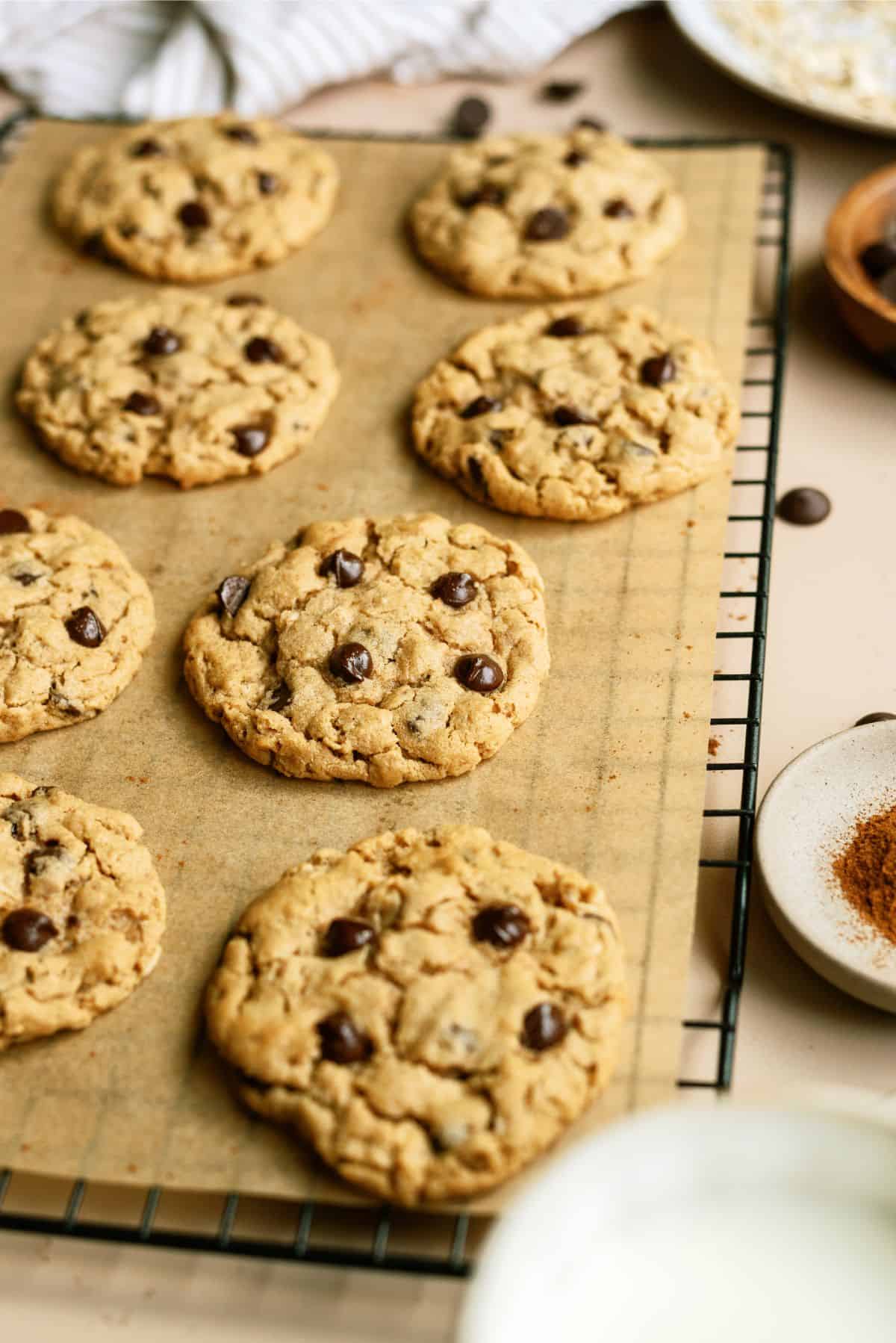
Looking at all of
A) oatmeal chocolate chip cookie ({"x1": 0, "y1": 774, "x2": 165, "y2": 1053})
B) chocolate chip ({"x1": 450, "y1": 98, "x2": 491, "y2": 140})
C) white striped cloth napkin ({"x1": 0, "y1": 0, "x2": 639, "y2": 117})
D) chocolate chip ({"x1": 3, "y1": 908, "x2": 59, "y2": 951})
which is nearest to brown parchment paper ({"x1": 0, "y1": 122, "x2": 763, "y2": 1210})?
oatmeal chocolate chip cookie ({"x1": 0, "y1": 774, "x2": 165, "y2": 1053})

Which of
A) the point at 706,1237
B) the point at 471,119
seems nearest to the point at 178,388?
the point at 471,119

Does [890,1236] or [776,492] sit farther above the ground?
[890,1236]

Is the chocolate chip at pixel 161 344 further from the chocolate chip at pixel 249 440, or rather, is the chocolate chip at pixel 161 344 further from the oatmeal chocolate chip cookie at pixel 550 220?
the oatmeal chocolate chip cookie at pixel 550 220

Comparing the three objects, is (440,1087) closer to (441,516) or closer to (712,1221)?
(712,1221)

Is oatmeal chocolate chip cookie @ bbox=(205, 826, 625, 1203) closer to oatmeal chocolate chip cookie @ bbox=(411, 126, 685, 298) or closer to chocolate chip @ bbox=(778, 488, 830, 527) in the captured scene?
chocolate chip @ bbox=(778, 488, 830, 527)

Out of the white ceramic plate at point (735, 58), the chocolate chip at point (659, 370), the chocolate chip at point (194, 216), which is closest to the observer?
the chocolate chip at point (659, 370)

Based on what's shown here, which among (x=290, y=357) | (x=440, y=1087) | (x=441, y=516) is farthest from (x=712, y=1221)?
(x=290, y=357)

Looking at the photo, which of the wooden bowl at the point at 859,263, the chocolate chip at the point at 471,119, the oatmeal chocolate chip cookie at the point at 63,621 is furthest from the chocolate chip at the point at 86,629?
the chocolate chip at the point at 471,119
